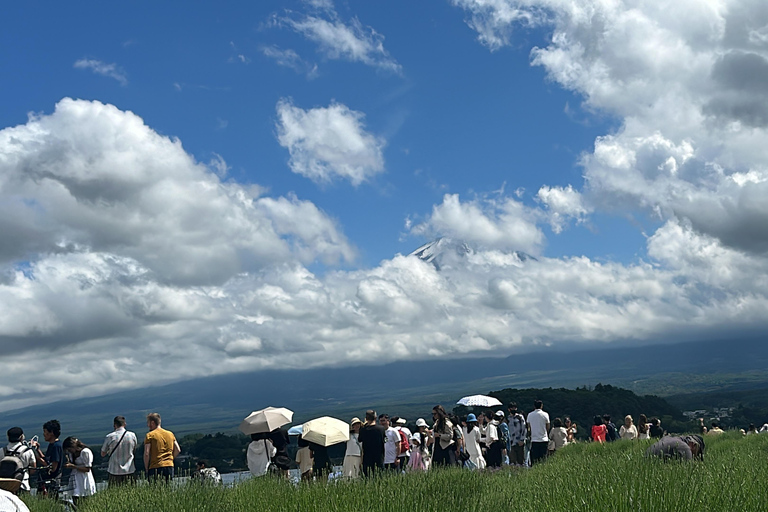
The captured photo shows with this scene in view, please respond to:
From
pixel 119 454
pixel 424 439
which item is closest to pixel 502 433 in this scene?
pixel 424 439

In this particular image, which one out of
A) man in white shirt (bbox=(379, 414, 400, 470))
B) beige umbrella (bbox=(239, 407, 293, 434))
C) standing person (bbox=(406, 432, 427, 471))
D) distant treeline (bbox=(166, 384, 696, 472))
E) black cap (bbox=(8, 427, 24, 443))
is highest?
black cap (bbox=(8, 427, 24, 443))

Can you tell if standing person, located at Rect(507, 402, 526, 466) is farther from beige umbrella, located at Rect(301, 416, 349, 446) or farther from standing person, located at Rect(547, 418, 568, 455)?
beige umbrella, located at Rect(301, 416, 349, 446)

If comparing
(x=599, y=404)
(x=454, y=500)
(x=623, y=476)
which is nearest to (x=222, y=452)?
(x=454, y=500)

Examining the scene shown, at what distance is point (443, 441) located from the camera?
13.7 meters

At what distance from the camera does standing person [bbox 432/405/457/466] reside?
13688 millimetres

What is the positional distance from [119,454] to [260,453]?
2507mm

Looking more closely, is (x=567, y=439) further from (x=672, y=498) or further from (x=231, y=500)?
(x=672, y=498)

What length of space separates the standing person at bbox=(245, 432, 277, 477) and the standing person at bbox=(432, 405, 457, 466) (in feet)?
10.5

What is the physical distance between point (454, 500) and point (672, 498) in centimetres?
287

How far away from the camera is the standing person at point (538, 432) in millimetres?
17141

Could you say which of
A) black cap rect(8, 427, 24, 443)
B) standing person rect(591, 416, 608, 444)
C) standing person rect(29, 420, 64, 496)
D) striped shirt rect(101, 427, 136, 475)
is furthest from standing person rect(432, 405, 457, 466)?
black cap rect(8, 427, 24, 443)

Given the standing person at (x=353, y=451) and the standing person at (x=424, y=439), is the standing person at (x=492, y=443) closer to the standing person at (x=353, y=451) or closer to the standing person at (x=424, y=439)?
the standing person at (x=424, y=439)

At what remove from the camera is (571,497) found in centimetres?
619

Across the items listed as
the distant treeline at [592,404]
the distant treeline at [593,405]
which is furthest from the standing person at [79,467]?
the distant treeline at [592,404]
